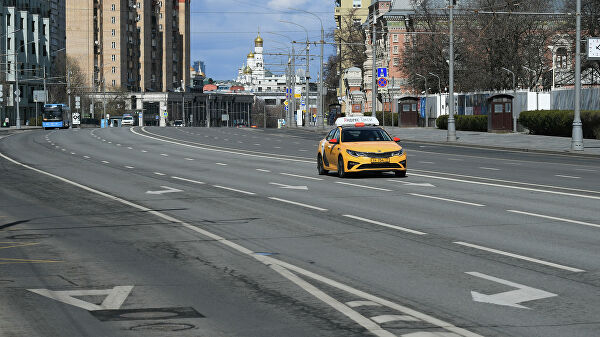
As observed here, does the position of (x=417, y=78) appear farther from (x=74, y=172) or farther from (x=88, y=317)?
(x=88, y=317)

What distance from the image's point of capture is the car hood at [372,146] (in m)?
24.9

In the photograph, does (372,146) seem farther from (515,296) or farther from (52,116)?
Result: (52,116)

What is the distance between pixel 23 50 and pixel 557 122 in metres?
93.1

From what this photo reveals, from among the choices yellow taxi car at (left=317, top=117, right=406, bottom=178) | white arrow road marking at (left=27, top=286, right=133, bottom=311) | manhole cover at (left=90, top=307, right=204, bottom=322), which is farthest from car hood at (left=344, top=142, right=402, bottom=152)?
manhole cover at (left=90, top=307, right=204, bottom=322)

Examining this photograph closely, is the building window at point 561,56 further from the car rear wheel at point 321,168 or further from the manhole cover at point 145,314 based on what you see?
the manhole cover at point 145,314

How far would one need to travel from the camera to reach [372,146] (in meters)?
25.2

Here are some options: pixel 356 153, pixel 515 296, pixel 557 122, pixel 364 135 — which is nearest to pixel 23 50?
pixel 557 122

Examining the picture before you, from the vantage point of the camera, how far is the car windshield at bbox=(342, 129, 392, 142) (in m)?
26.2

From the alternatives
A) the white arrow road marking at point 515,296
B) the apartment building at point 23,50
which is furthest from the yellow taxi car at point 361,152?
the apartment building at point 23,50

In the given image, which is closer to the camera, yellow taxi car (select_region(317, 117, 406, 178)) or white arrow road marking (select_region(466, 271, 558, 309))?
white arrow road marking (select_region(466, 271, 558, 309))

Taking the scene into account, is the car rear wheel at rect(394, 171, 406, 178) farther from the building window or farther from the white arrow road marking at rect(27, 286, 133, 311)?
the building window

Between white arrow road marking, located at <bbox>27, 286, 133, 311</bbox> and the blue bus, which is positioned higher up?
the blue bus

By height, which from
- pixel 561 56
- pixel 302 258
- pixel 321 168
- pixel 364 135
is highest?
pixel 561 56

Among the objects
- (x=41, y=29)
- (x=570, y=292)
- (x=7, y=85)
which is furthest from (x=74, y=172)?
(x=41, y=29)
